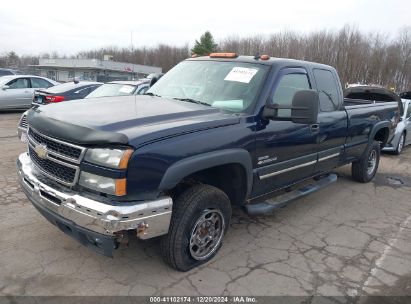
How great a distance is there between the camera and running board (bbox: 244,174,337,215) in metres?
3.90

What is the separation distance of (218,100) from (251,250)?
163 centimetres

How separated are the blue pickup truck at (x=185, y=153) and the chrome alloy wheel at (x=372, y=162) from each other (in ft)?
6.73

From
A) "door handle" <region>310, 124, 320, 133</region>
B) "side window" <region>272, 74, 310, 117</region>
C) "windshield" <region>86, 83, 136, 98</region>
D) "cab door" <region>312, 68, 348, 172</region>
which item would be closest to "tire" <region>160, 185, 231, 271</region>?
"side window" <region>272, 74, 310, 117</region>

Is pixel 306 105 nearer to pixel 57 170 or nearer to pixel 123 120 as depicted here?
pixel 123 120

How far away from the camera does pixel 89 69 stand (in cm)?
6056

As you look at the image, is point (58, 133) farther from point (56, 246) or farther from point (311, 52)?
point (311, 52)

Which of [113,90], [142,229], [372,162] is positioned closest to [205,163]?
[142,229]

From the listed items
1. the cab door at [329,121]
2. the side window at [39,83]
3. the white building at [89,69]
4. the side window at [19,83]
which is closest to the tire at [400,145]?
the cab door at [329,121]

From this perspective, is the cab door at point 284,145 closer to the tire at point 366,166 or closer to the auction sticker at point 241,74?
the auction sticker at point 241,74

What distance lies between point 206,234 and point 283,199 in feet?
4.06

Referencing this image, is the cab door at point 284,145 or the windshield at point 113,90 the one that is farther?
the windshield at point 113,90

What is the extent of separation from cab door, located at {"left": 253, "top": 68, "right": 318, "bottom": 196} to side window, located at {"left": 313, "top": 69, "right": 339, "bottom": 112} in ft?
1.07

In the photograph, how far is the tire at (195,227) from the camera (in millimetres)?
3152

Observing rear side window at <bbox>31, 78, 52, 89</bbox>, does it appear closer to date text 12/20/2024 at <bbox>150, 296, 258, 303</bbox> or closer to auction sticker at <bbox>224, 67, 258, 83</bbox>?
auction sticker at <bbox>224, 67, 258, 83</bbox>
